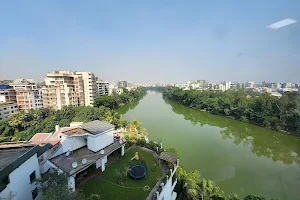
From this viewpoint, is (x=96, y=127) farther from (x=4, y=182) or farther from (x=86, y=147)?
(x=4, y=182)

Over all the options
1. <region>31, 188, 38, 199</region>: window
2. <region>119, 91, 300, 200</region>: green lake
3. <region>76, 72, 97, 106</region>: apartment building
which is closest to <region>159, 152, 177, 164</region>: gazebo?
<region>119, 91, 300, 200</region>: green lake

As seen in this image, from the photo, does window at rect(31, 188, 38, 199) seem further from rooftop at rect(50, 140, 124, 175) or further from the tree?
the tree

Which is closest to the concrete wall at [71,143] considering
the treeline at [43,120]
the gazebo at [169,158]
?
the gazebo at [169,158]

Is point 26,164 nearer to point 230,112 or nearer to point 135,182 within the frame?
point 135,182

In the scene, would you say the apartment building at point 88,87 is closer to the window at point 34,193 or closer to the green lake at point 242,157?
the green lake at point 242,157

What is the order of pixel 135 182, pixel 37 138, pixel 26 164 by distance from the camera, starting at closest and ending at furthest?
1. pixel 26 164
2. pixel 135 182
3. pixel 37 138

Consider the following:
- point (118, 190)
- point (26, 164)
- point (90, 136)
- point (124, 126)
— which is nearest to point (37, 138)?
point (124, 126)
